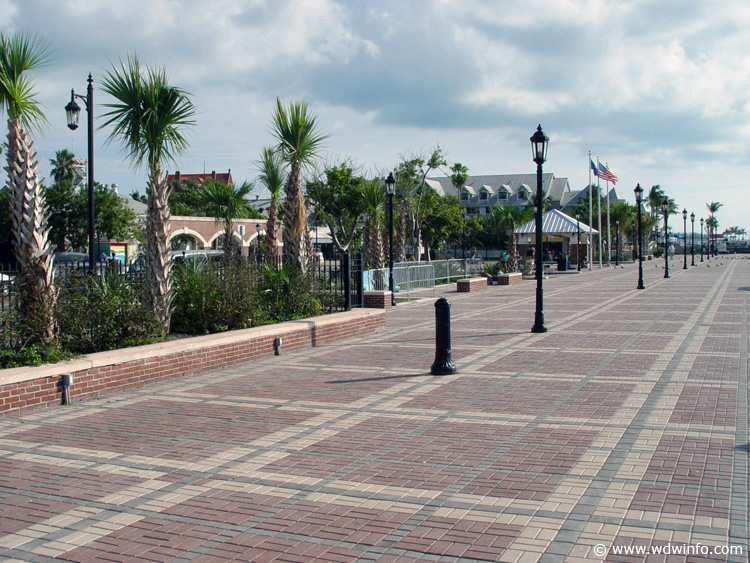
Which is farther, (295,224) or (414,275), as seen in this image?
(414,275)

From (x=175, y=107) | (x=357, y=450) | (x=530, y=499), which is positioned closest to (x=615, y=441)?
(x=530, y=499)

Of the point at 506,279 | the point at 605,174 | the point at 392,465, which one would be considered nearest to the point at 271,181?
the point at 506,279

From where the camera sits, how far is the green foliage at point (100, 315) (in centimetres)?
949

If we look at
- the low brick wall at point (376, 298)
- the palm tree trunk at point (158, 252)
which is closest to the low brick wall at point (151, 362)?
the palm tree trunk at point (158, 252)

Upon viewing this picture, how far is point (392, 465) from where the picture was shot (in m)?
6.02

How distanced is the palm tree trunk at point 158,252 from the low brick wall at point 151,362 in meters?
0.87

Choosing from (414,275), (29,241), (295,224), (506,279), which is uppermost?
(295,224)

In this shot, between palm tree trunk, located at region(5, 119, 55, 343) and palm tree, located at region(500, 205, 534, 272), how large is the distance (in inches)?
1146

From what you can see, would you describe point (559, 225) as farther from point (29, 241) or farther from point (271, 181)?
point (29, 241)

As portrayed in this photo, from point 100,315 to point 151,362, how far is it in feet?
3.41

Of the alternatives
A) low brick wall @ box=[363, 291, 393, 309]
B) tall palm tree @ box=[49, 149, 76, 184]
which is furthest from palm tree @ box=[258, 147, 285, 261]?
tall palm tree @ box=[49, 149, 76, 184]

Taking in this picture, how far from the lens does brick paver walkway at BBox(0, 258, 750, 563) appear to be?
178 inches

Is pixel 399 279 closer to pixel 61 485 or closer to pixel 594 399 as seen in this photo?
pixel 594 399

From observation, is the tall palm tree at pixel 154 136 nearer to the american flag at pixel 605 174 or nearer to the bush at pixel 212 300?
the bush at pixel 212 300
